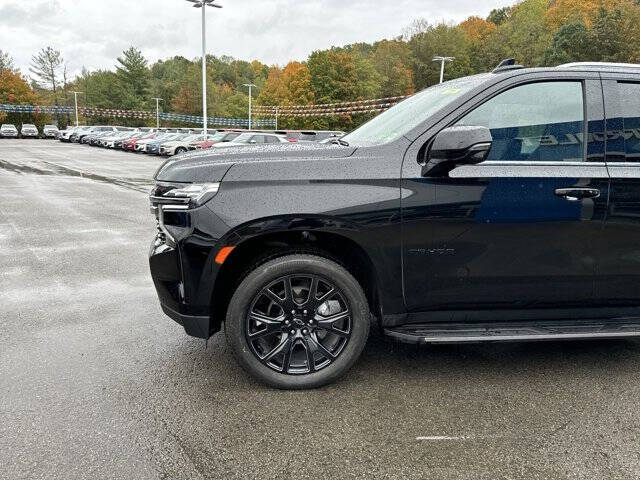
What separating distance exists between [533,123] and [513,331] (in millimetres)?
1266

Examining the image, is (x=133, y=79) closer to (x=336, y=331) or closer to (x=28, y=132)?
(x=28, y=132)

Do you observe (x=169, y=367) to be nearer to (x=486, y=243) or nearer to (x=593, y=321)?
(x=486, y=243)

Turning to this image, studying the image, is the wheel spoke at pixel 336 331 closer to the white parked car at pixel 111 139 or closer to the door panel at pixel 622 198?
the door panel at pixel 622 198

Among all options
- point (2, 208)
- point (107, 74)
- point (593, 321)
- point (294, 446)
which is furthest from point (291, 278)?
point (107, 74)

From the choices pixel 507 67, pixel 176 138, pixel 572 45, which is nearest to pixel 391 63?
pixel 572 45

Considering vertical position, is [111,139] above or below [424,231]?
below

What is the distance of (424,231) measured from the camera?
2.96 meters

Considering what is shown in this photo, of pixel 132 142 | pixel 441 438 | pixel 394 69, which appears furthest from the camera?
pixel 394 69

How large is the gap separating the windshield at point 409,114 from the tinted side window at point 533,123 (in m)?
0.21

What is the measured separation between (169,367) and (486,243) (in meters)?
2.20

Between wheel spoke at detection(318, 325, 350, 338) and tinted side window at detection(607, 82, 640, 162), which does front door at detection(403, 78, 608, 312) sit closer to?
tinted side window at detection(607, 82, 640, 162)

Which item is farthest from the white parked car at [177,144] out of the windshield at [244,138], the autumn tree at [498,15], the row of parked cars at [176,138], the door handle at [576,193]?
the autumn tree at [498,15]

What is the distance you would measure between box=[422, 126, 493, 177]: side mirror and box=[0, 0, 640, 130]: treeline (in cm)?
6452

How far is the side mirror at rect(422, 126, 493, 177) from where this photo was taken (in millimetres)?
2746
